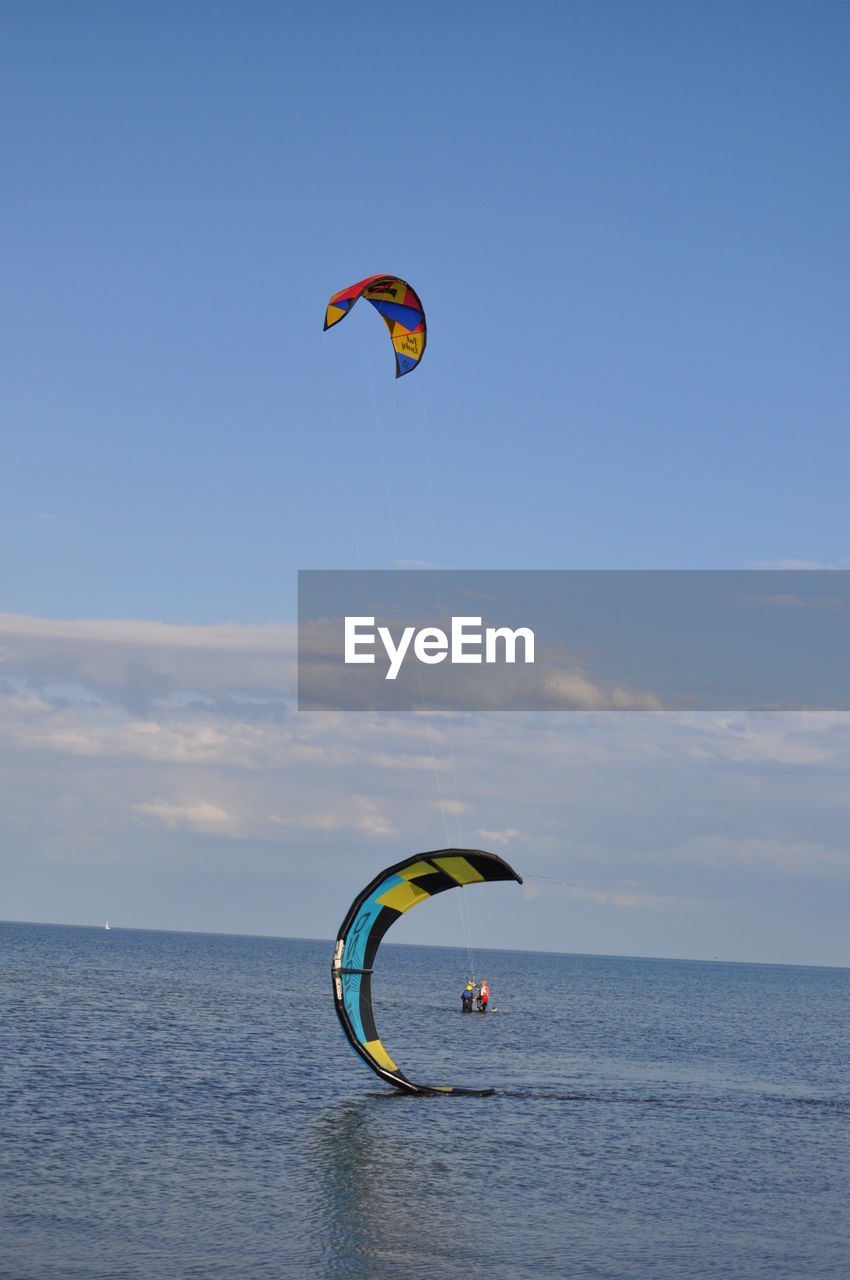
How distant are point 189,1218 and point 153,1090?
1167cm

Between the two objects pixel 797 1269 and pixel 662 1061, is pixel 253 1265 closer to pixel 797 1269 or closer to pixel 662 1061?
pixel 797 1269

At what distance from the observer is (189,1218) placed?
17766 mm

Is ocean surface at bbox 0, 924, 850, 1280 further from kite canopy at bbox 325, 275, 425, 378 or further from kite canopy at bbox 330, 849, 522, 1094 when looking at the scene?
kite canopy at bbox 325, 275, 425, 378

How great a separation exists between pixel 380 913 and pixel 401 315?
496 inches

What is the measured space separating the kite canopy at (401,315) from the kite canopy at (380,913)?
9.67 metres

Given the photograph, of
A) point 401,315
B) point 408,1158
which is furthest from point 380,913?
point 401,315

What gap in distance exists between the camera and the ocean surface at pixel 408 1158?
16.7m

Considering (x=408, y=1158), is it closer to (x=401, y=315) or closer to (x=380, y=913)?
(x=380, y=913)

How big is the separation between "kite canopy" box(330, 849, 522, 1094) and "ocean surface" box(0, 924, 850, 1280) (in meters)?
1.41

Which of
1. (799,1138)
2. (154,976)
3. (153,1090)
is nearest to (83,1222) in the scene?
(153,1090)

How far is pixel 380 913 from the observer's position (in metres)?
26.9

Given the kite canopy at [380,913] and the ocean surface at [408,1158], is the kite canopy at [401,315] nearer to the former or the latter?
the kite canopy at [380,913]

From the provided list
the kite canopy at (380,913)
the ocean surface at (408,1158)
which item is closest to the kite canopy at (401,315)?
the kite canopy at (380,913)

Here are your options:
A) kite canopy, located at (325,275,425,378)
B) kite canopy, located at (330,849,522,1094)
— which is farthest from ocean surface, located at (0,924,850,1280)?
kite canopy, located at (325,275,425,378)
